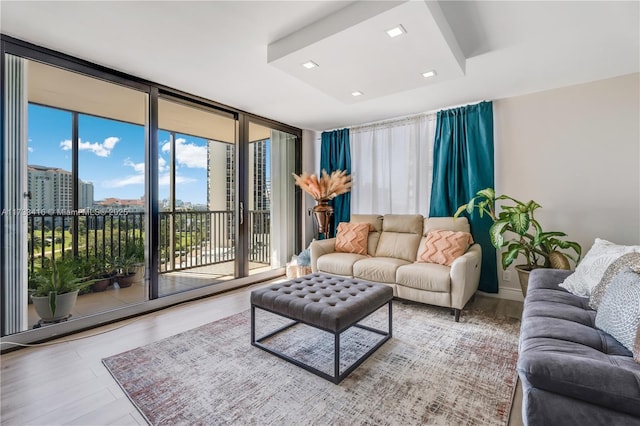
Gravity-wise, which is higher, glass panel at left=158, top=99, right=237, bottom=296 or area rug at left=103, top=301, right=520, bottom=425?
glass panel at left=158, top=99, right=237, bottom=296

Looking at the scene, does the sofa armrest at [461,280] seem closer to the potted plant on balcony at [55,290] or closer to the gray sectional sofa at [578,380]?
the gray sectional sofa at [578,380]

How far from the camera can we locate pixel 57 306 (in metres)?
2.53

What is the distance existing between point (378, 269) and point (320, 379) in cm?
157

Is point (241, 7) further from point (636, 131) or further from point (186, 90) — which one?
point (636, 131)

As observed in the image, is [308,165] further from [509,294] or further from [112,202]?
[509,294]

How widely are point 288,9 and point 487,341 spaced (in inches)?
111

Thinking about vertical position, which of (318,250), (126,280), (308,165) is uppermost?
(308,165)

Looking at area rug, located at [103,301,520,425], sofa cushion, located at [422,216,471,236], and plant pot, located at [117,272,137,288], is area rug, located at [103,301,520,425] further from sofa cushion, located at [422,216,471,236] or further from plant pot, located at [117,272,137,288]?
plant pot, located at [117,272,137,288]

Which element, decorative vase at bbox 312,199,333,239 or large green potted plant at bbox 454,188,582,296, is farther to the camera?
decorative vase at bbox 312,199,333,239

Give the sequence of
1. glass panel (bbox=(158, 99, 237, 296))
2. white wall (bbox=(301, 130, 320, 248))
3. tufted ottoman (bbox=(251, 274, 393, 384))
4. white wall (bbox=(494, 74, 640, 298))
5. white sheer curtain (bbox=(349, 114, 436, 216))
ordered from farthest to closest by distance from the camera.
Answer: white wall (bbox=(301, 130, 320, 248)) → glass panel (bbox=(158, 99, 237, 296)) → white sheer curtain (bbox=(349, 114, 436, 216)) → white wall (bbox=(494, 74, 640, 298)) → tufted ottoman (bbox=(251, 274, 393, 384))

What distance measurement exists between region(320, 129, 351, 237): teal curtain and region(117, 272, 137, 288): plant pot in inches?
112

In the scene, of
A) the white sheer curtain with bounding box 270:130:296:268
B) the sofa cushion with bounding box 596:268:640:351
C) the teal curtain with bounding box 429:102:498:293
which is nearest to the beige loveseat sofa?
the teal curtain with bounding box 429:102:498:293

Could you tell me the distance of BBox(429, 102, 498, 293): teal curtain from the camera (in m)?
3.51

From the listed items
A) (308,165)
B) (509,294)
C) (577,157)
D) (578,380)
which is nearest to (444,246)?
(509,294)
